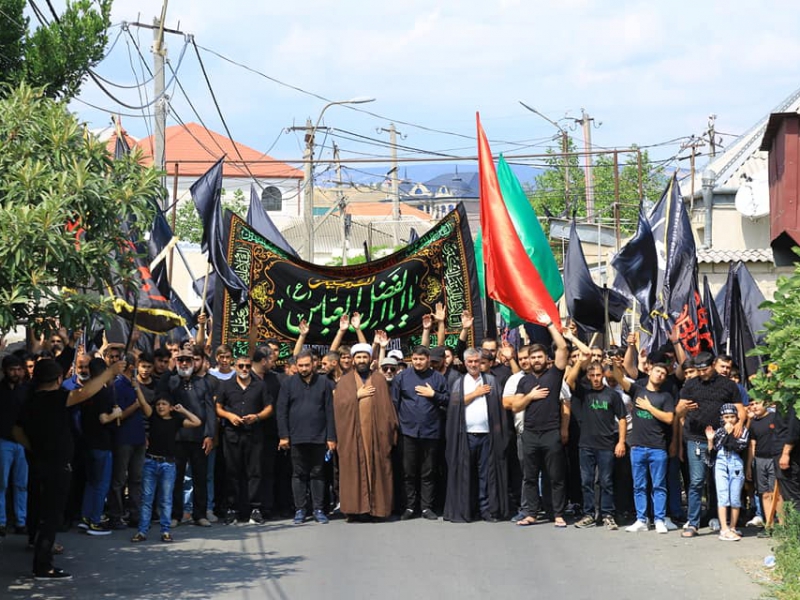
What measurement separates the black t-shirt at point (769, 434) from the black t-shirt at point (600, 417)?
1.41 m

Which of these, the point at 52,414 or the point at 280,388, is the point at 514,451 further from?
the point at 52,414

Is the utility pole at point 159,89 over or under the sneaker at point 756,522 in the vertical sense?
over

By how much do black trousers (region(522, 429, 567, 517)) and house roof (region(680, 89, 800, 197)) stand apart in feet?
68.4

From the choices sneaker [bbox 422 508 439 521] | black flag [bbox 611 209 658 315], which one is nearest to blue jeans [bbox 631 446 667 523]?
sneaker [bbox 422 508 439 521]

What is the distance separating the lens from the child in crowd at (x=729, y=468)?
12156 millimetres

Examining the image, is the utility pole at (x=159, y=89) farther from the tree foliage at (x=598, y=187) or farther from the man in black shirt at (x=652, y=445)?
the tree foliage at (x=598, y=187)

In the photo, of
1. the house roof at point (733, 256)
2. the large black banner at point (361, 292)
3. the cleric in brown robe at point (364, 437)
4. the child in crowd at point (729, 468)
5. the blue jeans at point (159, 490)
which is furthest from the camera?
the house roof at point (733, 256)

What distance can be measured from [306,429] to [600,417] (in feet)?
10.2

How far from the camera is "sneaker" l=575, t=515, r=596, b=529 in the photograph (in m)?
12.8

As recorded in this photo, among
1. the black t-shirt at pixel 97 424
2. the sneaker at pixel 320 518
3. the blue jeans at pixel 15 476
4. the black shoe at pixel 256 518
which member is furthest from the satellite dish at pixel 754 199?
the blue jeans at pixel 15 476

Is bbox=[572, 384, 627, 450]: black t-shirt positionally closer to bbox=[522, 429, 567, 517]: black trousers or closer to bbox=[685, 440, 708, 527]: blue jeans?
bbox=[522, 429, 567, 517]: black trousers

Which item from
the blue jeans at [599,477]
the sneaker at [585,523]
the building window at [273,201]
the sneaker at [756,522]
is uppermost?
the building window at [273,201]

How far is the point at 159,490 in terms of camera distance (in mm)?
12398

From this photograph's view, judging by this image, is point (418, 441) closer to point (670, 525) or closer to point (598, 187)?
point (670, 525)
